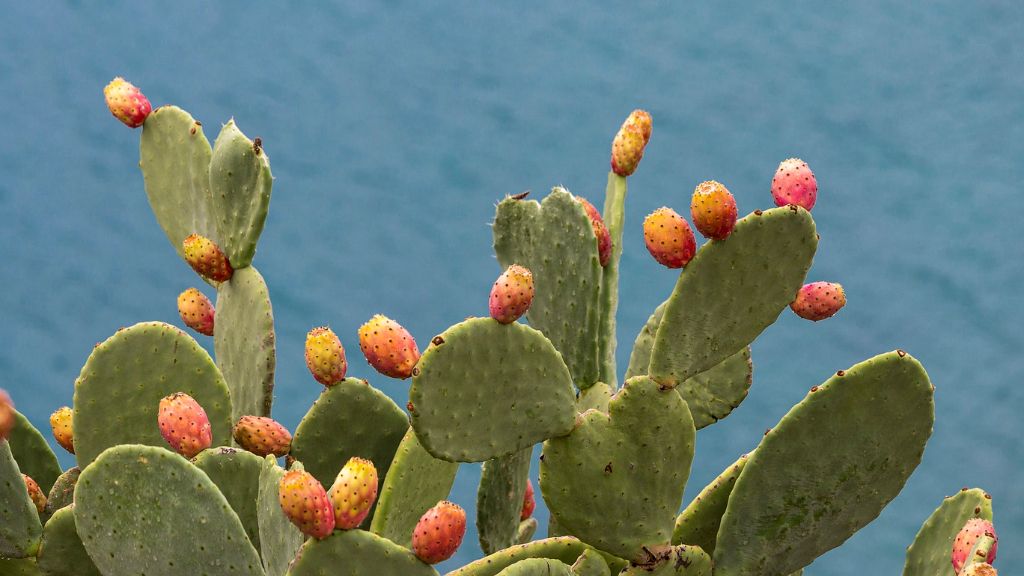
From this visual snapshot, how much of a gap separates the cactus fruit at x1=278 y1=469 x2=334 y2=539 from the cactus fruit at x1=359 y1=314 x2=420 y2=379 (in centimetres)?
13

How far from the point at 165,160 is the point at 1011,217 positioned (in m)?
2.63

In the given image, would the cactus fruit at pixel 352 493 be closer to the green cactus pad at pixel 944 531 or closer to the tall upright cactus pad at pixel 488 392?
the tall upright cactus pad at pixel 488 392

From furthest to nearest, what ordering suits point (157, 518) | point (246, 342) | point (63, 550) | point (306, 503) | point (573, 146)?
point (573, 146), point (246, 342), point (63, 550), point (157, 518), point (306, 503)

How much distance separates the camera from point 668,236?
931mm

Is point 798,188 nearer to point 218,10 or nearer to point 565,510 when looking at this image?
point 565,510

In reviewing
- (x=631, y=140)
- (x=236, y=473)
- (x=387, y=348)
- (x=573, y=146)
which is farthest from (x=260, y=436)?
(x=573, y=146)

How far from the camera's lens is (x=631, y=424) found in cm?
93

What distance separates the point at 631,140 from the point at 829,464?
0.34 metres

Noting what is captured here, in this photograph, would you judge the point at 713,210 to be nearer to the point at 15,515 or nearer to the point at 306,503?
the point at 306,503

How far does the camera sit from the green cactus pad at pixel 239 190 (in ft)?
3.67

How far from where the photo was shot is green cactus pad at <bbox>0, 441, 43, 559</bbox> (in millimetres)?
954

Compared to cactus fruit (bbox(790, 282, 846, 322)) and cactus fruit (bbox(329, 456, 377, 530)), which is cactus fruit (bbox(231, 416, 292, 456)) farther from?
cactus fruit (bbox(790, 282, 846, 322))

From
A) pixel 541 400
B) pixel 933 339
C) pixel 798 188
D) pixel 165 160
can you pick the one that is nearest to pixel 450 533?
pixel 541 400

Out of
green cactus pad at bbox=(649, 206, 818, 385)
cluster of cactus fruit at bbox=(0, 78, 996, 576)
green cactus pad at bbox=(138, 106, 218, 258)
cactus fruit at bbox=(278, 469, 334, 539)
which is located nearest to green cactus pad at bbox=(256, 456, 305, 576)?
cluster of cactus fruit at bbox=(0, 78, 996, 576)
